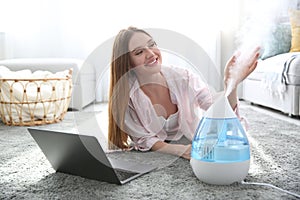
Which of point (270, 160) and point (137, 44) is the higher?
point (137, 44)

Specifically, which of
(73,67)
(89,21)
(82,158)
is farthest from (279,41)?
(82,158)

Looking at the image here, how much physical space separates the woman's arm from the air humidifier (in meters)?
0.24

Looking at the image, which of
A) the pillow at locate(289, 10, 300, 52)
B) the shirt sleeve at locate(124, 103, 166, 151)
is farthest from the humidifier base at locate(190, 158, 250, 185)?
the pillow at locate(289, 10, 300, 52)

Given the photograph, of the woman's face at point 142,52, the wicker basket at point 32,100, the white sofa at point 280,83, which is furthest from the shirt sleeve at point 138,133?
the white sofa at point 280,83

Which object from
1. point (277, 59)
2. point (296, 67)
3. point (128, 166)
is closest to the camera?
point (128, 166)

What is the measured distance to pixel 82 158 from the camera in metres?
1.00

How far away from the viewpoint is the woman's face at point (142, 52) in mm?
1295

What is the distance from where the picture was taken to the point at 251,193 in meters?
0.91

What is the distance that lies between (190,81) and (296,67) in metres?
0.95

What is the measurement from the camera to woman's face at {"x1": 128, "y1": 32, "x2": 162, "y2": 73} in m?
1.29

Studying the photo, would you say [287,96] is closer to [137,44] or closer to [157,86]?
[157,86]

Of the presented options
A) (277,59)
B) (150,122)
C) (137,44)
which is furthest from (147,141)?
(277,59)

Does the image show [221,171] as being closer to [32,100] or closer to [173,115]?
[173,115]

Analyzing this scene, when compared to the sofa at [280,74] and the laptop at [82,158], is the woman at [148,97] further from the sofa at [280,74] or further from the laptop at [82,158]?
the sofa at [280,74]
